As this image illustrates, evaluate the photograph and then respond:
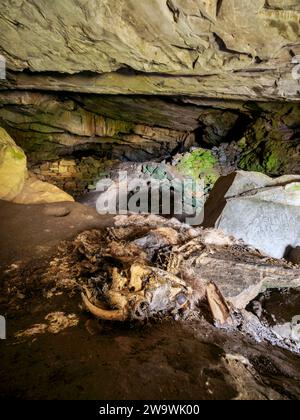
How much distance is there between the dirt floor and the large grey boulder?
8.00 feet

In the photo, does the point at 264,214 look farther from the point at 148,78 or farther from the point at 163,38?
the point at 148,78

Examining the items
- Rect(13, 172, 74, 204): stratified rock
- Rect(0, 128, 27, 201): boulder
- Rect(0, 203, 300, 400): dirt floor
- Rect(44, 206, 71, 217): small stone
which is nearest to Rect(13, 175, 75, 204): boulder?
Rect(13, 172, 74, 204): stratified rock

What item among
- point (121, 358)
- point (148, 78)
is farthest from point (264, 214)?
point (148, 78)

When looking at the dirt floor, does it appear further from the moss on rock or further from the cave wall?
the moss on rock

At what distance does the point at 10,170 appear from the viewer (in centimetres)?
579

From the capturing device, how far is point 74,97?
10.3 m

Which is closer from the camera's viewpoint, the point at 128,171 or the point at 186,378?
the point at 186,378

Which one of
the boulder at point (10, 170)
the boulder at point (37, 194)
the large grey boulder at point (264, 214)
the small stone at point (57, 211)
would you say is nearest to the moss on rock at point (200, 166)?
the large grey boulder at point (264, 214)

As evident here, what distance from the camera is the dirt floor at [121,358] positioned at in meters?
1.61

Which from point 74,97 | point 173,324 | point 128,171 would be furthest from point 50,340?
point 128,171

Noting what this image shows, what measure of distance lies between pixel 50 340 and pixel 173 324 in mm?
1059

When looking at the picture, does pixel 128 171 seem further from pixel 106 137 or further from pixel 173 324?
pixel 173 324

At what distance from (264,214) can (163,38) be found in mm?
3257

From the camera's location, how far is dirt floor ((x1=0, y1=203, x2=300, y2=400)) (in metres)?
1.61
